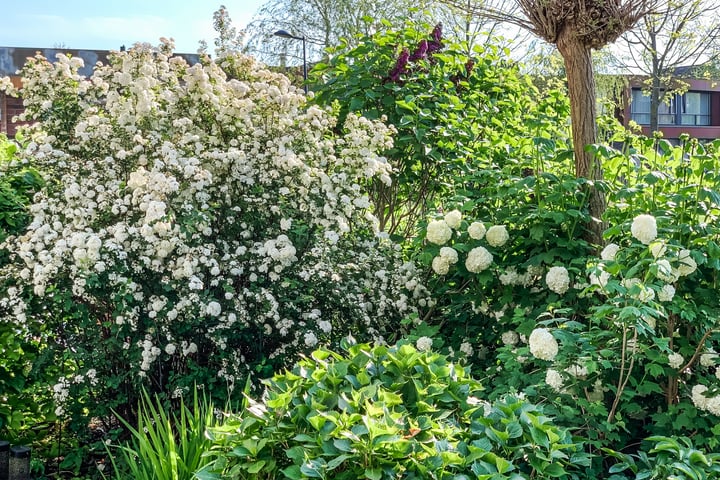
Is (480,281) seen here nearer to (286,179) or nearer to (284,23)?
(286,179)

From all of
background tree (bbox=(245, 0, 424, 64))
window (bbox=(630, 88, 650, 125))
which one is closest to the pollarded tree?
background tree (bbox=(245, 0, 424, 64))

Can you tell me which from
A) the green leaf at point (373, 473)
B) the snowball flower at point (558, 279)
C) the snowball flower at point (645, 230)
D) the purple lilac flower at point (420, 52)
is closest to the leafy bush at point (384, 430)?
the green leaf at point (373, 473)

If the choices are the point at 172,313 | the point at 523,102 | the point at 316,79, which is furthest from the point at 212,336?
the point at 523,102

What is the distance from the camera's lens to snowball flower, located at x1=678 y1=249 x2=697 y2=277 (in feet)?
9.64

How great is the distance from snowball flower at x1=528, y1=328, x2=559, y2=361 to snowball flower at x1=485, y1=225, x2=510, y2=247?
2.94ft

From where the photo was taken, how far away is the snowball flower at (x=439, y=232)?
147 inches

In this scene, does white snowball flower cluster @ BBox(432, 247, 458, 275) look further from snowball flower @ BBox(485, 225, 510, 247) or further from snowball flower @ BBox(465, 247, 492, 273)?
snowball flower @ BBox(485, 225, 510, 247)

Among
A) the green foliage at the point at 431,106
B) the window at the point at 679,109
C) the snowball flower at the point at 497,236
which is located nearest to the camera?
the snowball flower at the point at 497,236

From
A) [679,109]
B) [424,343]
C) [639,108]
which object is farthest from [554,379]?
[679,109]

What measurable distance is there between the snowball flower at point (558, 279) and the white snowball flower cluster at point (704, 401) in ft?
2.35

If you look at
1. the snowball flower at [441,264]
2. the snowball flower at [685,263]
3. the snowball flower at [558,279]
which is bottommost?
the snowball flower at [558,279]

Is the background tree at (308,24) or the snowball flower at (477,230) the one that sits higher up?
the background tree at (308,24)

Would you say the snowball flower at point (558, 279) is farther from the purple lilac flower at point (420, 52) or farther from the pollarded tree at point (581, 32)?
the purple lilac flower at point (420, 52)

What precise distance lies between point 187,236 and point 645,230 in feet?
7.36
